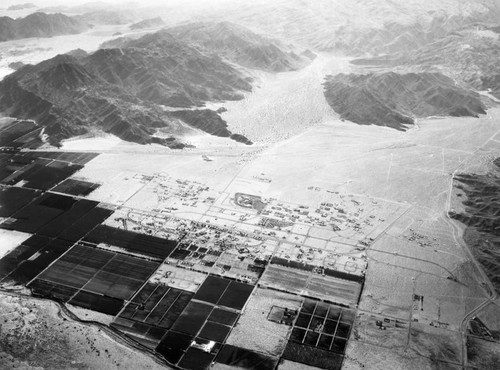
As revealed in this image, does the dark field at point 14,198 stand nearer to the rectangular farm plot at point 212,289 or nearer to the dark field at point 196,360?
the rectangular farm plot at point 212,289

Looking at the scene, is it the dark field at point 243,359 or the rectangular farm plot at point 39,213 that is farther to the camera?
the rectangular farm plot at point 39,213

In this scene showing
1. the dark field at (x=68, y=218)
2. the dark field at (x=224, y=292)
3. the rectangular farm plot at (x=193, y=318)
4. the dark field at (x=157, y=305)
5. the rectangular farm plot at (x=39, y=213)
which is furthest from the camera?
the rectangular farm plot at (x=39, y=213)

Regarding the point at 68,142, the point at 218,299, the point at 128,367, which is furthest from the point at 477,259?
the point at 68,142

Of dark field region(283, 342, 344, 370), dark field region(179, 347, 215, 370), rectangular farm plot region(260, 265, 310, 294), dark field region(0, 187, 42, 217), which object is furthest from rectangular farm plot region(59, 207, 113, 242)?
dark field region(283, 342, 344, 370)

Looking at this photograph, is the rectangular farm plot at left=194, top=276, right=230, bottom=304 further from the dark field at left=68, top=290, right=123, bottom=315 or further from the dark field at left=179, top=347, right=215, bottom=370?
the dark field at left=68, top=290, right=123, bottom=315

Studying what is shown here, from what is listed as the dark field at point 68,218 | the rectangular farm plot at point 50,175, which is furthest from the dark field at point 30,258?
the rectangular farm plot at point 50,175
